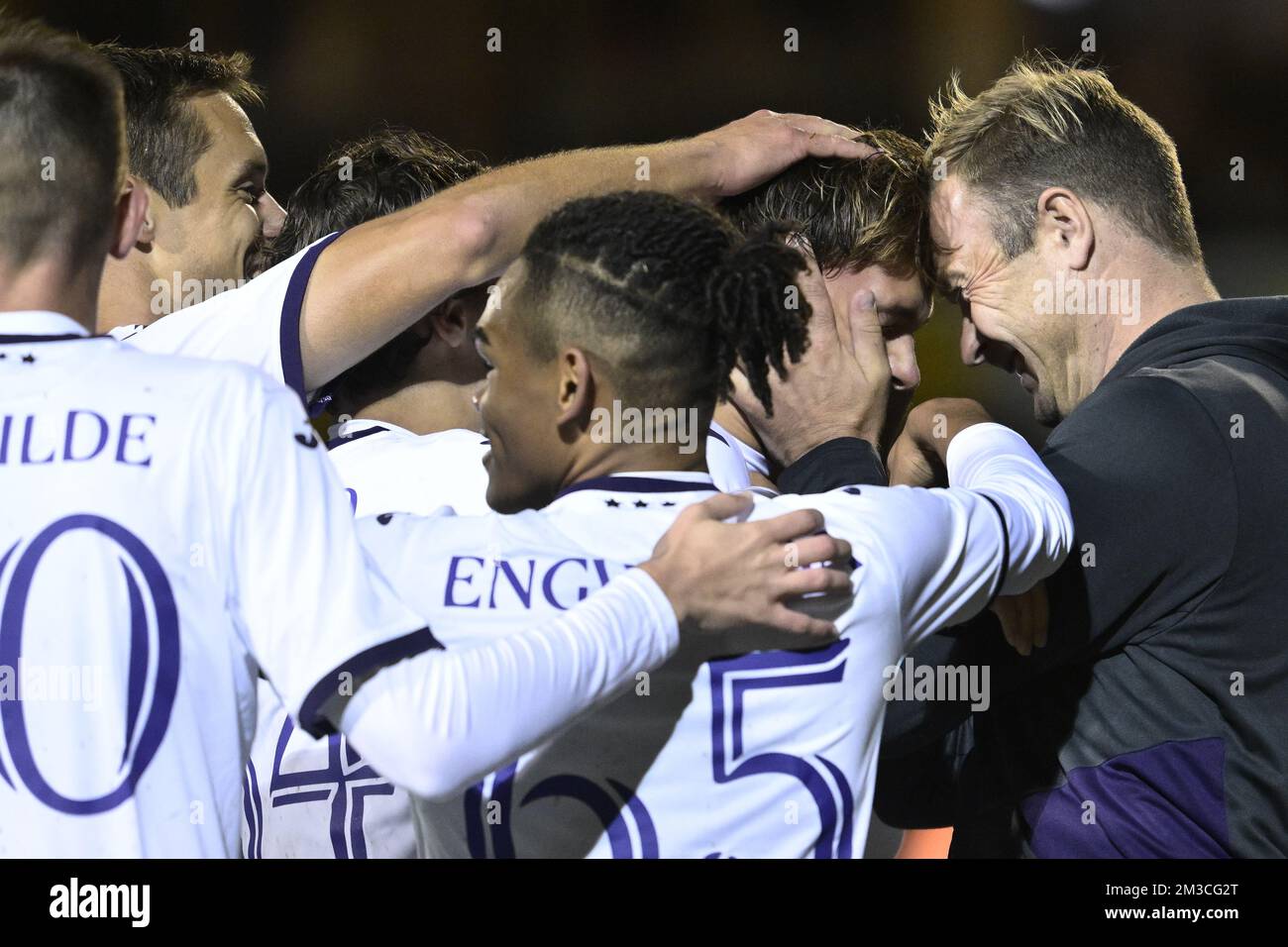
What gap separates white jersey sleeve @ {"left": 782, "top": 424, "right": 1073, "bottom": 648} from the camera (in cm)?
148

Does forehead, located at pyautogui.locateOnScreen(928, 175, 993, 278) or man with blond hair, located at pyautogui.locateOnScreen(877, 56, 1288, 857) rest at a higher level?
forehead, located at pyautogui.locateOnScreen(928, 175, 993, 278)

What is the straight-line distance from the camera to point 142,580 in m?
1.27

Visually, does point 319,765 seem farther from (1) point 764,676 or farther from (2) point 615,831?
(1) point 764,676

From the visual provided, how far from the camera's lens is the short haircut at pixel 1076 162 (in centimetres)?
225

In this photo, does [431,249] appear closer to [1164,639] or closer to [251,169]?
[251,169]

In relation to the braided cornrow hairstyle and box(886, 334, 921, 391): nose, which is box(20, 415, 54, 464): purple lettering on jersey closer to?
the braided cornrow hairstyle

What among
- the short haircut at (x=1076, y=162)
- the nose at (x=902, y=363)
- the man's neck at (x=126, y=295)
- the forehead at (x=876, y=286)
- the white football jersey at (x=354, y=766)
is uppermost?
the short haircut at (x=1076, y=162)

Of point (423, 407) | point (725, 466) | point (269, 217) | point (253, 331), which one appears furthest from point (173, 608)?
point (269, 217)

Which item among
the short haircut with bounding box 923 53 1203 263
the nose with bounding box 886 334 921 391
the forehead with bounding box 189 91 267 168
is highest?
the forehead with bounding box 189 91 267 168

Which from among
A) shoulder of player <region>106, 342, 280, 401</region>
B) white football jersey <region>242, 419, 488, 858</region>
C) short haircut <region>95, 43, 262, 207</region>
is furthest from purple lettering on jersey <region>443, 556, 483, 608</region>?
short haircut <region>95, 43, 262, 207</region>

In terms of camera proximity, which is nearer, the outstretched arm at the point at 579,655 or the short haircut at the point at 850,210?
the outstretched arm at the point at 579,655

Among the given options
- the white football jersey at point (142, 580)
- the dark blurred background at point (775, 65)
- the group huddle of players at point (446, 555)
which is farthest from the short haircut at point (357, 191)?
the dark blurred background at point (775, 65)

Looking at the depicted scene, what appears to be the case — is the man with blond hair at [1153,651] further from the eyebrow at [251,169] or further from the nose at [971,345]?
the eyebrow at [251,169]

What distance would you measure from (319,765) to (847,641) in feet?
2.64
